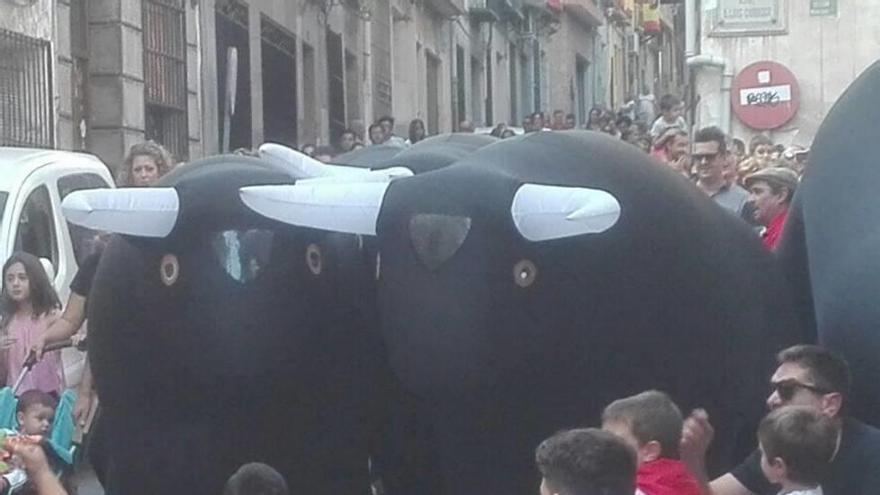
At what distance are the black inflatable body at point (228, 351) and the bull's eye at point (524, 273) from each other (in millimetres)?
672

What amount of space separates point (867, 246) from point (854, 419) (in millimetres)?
583

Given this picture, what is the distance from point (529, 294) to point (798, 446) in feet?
3.53

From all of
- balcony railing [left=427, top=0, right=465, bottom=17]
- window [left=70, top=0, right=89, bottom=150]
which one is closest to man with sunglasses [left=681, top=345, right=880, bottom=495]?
window [left=70, top=0, right=89, bottom=150]

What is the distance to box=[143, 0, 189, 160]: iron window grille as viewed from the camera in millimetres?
21109

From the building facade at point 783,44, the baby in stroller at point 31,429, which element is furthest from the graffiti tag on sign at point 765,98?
the baby in stroller at point 31,429

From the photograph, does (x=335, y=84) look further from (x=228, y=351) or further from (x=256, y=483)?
(x=256, y=483)

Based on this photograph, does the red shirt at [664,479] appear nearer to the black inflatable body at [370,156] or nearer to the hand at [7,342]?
the black inflatable body at [370,156]

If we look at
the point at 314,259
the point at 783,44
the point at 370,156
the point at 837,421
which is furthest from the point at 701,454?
the point at 783,44

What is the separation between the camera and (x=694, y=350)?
6.89 meters

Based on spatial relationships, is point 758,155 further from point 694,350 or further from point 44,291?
point 694,350

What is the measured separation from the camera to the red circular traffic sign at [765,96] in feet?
79.9

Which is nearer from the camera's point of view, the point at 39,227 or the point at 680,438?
the point at 680,438

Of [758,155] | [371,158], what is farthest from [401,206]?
[758,155]

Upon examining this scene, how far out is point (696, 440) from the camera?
6.62 meters
